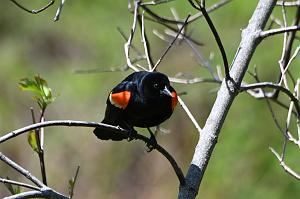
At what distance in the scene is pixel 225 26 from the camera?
274 inches

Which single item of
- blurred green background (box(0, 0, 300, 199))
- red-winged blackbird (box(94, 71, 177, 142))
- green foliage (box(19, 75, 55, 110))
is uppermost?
green foliage (box(19, 75, 55, 110))

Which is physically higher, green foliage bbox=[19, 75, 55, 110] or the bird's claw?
green foliage bbox=[19, 75, 55, 110]

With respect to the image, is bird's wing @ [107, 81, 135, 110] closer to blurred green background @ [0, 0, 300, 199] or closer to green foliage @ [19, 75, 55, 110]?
green foliage @ [19, 75, 55, 110]

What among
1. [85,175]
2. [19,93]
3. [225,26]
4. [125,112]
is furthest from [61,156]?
[125,112]

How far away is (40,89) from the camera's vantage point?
2389mm

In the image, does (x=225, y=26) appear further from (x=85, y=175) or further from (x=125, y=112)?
(x=125, y=112)

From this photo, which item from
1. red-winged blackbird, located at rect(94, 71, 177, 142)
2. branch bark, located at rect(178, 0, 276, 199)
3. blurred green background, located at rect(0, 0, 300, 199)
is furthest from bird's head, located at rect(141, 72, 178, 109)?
blurred green background, located at rect(0, 0, 300, 199)

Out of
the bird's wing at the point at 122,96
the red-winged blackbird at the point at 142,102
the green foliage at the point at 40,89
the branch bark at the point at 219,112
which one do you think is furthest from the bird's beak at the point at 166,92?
the green foliage at the point at 40,89

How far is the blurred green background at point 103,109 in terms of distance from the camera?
19.1 feet

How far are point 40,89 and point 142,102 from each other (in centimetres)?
68

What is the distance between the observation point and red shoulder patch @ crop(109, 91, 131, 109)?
2.92 m

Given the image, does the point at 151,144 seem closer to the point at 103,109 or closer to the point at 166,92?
the point at 166,92

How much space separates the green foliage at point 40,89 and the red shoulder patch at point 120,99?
1.84 ft

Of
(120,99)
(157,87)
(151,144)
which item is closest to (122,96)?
(120,99)
